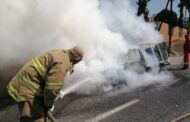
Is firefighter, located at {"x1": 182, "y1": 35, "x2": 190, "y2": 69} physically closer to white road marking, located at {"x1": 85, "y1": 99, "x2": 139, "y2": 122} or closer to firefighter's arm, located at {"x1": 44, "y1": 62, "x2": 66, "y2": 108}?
white road marking, located at {"x1": 85, "y1": 99, "x2": 139, "y2": 122}

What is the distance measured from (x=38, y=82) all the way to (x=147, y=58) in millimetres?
11259

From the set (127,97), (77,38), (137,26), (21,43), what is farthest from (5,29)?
(137,26)

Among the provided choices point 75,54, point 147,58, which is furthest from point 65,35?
point 75,54

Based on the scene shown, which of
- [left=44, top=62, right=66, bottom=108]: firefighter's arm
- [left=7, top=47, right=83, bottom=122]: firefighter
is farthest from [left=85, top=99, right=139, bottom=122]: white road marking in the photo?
[left=44, top=62, right=66, bottom=108]: firefighter's arm

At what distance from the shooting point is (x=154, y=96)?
12992 millimetres

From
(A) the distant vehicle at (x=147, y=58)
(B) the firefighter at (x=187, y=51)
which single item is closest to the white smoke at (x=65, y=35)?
(A) the distant vehicle at (x=147, y=58)

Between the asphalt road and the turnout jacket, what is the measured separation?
13.7ft

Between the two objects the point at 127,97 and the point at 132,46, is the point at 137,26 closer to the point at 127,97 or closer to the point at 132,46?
the point at 132,46

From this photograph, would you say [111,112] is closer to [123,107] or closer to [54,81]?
[123,107]

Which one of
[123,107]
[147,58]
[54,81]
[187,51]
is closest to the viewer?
[54,81]

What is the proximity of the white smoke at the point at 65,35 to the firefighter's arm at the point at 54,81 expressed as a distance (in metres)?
8.06

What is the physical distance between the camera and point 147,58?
55.1 feet

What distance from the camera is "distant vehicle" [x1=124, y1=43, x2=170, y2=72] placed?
1571cm

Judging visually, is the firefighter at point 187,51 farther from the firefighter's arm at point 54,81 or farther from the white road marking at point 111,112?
the firefighter's arm at point 54,81
